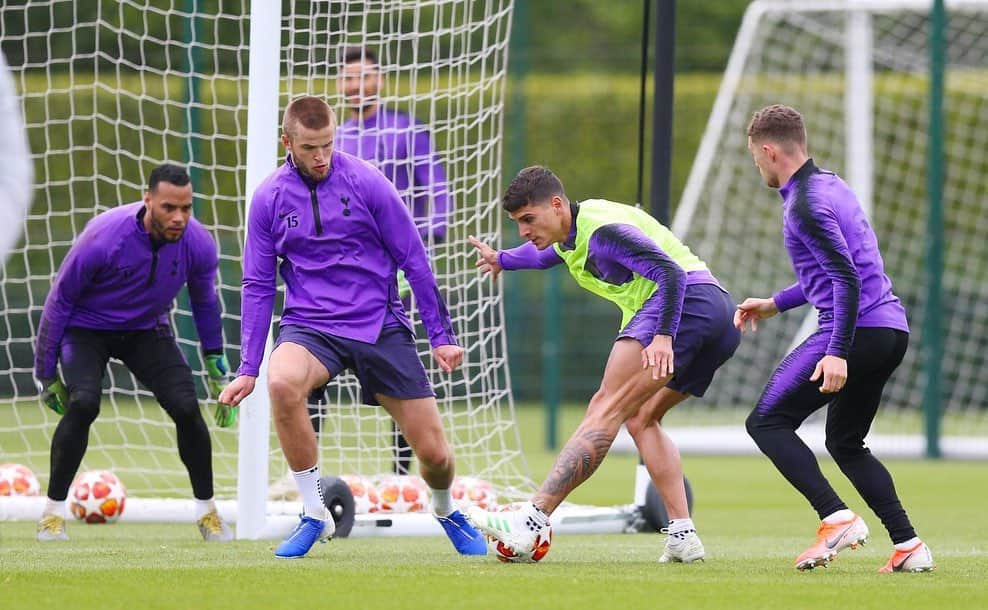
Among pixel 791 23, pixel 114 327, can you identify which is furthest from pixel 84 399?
pixel 791 23

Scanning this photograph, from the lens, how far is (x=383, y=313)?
722 cm

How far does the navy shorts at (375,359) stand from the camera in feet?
23.2

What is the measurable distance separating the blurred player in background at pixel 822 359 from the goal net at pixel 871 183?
9.02m

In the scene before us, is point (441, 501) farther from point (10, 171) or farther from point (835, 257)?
point (10, 171)

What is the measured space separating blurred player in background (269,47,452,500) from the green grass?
1725 millimetres

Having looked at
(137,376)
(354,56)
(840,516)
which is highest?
(354,56)

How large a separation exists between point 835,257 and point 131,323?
12.8 ft

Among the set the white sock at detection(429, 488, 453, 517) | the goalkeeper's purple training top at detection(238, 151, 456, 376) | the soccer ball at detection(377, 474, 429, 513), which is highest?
the goalkeeper's purple training top at detection(238, 151, 456, 376)

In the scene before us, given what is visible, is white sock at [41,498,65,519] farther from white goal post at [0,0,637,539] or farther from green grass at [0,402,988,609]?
white goal post at [0,0,637,539]

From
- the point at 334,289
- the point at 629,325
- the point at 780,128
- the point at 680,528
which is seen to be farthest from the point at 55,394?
the point at 780,128

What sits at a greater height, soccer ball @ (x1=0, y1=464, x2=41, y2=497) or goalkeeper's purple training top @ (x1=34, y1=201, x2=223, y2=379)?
goalkeeper's purple training top @ (x1=34, y1=201, x2=223, y2=379)

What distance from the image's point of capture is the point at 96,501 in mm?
9328

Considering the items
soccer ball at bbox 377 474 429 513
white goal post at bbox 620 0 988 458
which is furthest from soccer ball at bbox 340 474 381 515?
white goal post at bbox 620 0 988 458

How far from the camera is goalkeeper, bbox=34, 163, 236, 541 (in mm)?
8375
